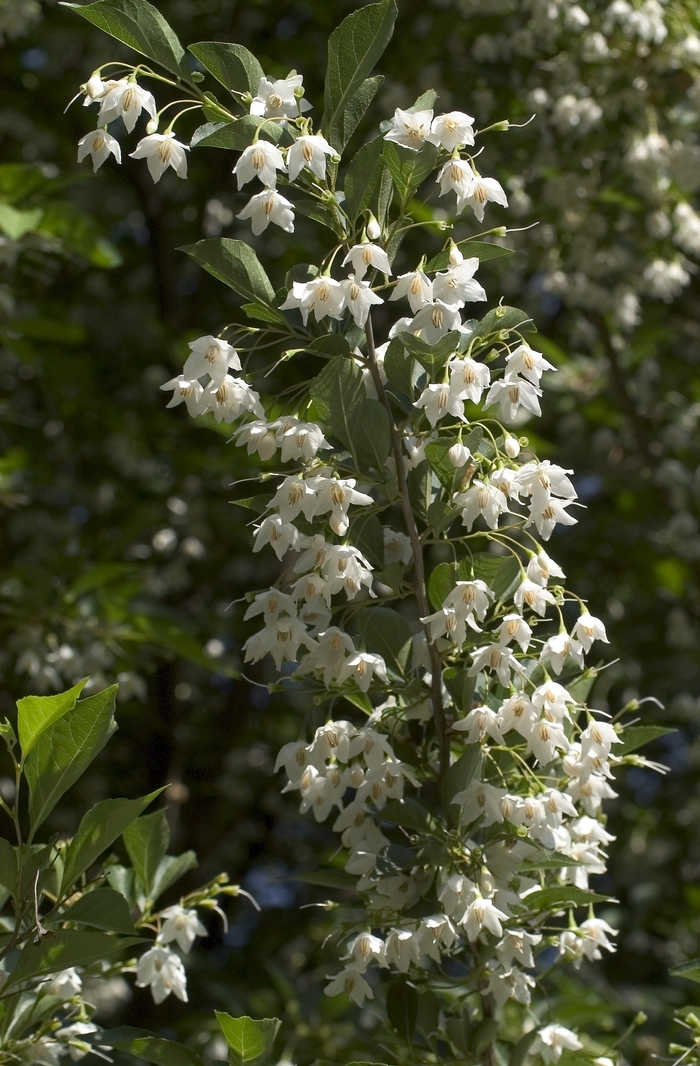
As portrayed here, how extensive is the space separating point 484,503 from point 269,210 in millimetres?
542

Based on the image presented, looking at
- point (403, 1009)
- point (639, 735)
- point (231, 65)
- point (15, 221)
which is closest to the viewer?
point (231, 65)

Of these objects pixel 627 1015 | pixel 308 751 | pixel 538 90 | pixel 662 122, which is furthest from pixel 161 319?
pixel 308 751

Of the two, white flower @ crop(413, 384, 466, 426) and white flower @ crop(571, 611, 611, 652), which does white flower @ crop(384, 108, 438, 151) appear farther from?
white flower @ crop(571, 611, 611, 652)

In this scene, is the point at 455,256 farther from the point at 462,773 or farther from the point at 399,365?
the point at 462,773

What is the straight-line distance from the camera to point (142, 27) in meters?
1.77

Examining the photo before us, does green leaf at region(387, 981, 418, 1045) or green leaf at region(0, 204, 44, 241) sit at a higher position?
green leaf at region(387, 981, 418, 1045)

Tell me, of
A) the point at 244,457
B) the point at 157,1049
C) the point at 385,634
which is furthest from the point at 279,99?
the point at 244,457

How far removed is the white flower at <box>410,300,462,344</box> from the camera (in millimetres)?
→ 1667

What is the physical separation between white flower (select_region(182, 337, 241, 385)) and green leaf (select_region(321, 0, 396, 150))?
14.6 inches

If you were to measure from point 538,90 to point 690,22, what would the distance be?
650 millimetres

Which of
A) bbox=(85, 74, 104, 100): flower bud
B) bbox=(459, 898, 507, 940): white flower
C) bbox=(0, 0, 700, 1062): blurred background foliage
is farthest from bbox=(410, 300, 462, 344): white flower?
bbox=(0, 0, 700, 1062): blurred background foliage

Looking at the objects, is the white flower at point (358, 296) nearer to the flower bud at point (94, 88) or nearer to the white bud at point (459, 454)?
the white bud at point (459, 454)

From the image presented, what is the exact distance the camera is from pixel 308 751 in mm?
1848

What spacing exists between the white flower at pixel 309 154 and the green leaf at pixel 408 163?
0.09m
